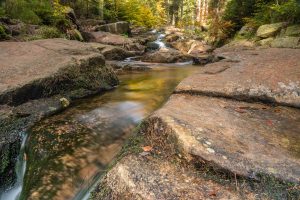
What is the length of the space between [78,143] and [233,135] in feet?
6.63

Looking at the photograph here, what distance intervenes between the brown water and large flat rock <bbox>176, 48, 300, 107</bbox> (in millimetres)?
1043

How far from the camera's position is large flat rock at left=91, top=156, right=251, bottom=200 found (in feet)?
7.80

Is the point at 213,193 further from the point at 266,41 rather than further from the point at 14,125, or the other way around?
the point at 266,41

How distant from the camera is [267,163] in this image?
2.59 m

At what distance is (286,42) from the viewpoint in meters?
8.80

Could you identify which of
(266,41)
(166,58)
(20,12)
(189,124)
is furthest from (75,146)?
(20,12)

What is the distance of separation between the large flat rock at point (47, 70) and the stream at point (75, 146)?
527 millimetres

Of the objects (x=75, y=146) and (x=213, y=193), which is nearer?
(x=213, y=193)

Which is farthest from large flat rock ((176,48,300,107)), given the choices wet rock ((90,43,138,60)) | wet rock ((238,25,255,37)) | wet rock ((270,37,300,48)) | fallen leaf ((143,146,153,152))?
wet rock ((90,43,138,60))

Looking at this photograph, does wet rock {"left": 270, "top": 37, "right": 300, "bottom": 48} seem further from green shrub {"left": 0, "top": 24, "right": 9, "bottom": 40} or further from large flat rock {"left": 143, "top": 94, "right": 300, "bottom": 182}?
green shrub {"left": 0, "top": 24, "right": 9, "bottom": 40}

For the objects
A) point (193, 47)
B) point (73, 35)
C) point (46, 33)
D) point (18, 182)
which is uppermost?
point (46, 33)

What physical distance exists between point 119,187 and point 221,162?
3.22 feet

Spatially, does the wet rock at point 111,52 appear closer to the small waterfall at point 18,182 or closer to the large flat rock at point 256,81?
the large flat rock at point 256,81

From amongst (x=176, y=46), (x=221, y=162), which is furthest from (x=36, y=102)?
(x=176, y=46)
